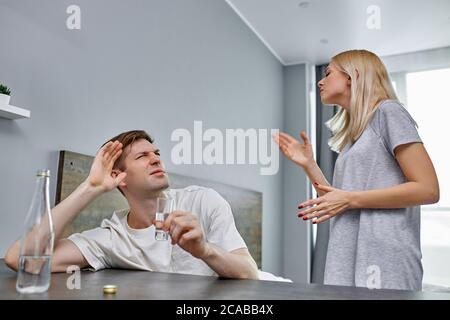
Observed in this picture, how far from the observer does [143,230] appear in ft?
4.19

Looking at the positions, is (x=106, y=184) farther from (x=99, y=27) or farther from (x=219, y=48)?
(x=219, y=48)

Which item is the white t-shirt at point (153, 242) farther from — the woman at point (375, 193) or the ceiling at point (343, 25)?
the ceiling at point (343, 25)

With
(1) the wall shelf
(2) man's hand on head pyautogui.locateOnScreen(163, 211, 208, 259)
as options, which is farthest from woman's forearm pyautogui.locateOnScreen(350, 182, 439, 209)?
(1) the wall shelf

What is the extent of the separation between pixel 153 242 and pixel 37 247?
1.70ft

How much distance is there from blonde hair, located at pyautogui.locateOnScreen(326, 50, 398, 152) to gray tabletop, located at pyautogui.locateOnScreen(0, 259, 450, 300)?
623mm

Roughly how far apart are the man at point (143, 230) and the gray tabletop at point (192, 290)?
10cm

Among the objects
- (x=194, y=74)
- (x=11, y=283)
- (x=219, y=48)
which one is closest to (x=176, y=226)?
(x=11, y=283)

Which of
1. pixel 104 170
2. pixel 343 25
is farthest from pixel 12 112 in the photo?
pixel 343 25

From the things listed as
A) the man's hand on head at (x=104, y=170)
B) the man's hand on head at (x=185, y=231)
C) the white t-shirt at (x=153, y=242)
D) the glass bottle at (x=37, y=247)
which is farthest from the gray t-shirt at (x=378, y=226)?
the glass bottle at (x=37, y=247)

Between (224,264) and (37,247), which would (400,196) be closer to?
(224,264)

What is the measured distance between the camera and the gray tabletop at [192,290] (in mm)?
665

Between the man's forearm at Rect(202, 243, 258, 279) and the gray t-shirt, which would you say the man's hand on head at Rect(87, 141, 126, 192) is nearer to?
the man's forearm at Rect(202, 243, 258, 279)

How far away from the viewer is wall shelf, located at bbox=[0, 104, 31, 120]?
1.34 m

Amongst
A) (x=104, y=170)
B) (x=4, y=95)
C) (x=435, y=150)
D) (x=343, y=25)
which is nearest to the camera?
(x=104, y=170)
